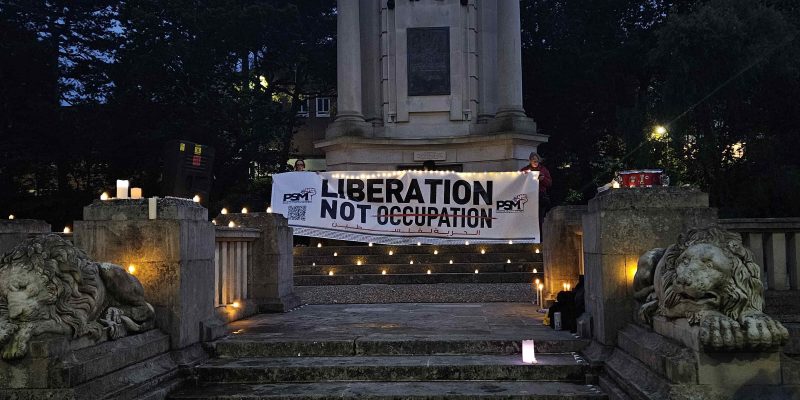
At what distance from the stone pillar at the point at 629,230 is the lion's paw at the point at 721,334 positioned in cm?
160

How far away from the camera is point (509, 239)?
1569cm

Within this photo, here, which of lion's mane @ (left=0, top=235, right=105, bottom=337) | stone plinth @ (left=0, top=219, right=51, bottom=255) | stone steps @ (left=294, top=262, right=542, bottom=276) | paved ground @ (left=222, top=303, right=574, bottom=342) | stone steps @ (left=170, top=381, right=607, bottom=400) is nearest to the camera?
lion's mane @ (left=0, top=235, right=105, bottom=337)

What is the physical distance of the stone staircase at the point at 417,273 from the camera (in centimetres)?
1190

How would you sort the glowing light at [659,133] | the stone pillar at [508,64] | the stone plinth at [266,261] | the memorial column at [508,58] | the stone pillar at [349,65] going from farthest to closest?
the glowing light at [659,133]
the stone pillar at [349,65]
the memorial column at [508,58]
the stone pillar at [508,64]
the stone plinth at [266,261]

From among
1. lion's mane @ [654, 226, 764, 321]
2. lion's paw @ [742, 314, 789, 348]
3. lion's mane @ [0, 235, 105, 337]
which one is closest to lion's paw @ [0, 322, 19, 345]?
lion's mane @ [0, 235, 105, 337]

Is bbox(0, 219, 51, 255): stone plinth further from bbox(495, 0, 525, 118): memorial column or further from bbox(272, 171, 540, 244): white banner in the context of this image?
bbox(495, 0, 525, 118): memorial column

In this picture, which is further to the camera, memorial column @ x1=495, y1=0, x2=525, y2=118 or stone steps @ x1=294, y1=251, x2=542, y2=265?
memorial column @ x1=495, y1=0, x2=525, y2=118

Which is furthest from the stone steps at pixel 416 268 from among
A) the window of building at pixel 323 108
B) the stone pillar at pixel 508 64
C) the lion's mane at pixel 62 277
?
the window of building at pixel 323 108

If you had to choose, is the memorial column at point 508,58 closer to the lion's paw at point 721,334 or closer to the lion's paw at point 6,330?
the lion's paw at point 721,334

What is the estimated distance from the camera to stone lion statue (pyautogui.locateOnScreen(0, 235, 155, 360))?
505 cm

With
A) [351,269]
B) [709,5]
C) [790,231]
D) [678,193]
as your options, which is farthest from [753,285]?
[709,5]

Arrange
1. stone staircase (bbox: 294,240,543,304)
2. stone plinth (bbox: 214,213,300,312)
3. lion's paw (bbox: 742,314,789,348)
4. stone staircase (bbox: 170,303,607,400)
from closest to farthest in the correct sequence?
lion's paw (bbox: 742,314,789,348)
stone staircase (bbox: 170,303,607,400)
stone plinth (bbox: 214,213,300,312)
stone staircase (bbox: 294,240,543,304)

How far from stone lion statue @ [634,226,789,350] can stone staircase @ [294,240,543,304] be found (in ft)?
20.2

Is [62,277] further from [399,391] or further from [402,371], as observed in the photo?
[402,371]
